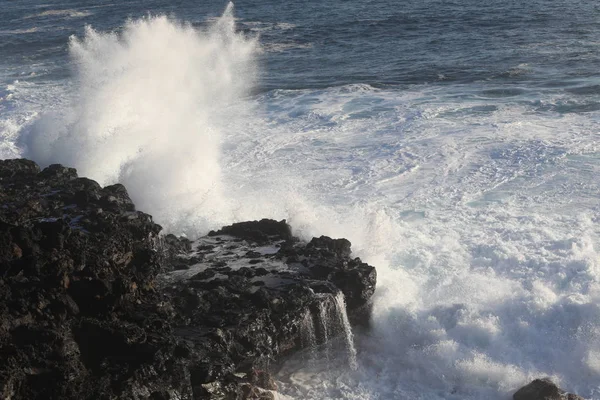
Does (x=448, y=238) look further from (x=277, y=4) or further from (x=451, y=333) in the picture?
(x=277, y=4)

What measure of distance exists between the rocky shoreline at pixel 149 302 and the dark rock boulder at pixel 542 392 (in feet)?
0.07

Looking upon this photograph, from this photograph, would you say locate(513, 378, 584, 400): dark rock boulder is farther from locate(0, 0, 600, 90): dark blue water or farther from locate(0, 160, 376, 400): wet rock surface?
locate(0, 0, 600, 90): dark blue water

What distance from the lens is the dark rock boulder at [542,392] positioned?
1300cm

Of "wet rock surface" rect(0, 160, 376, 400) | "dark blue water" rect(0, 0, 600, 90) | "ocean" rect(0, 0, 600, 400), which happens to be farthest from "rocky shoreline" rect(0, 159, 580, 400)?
"dark blue water" rect(0, 0, 600, 90)

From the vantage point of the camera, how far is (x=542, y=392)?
13086 millimetres

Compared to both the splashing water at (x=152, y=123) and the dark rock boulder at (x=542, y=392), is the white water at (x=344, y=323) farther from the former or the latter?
the splashing water at (x=152, y=123)

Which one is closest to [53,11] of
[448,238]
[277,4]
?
[277,4]

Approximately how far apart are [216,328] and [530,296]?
21.2 feet

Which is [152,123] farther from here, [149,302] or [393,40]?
[393,40]

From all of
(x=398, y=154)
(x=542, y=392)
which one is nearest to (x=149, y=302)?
(x=542, y=392)

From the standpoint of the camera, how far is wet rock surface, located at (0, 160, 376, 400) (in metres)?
11.6

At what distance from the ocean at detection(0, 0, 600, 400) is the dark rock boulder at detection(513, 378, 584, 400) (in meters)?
0.54

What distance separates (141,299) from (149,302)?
0.14 metres

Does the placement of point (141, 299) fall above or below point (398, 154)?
above
